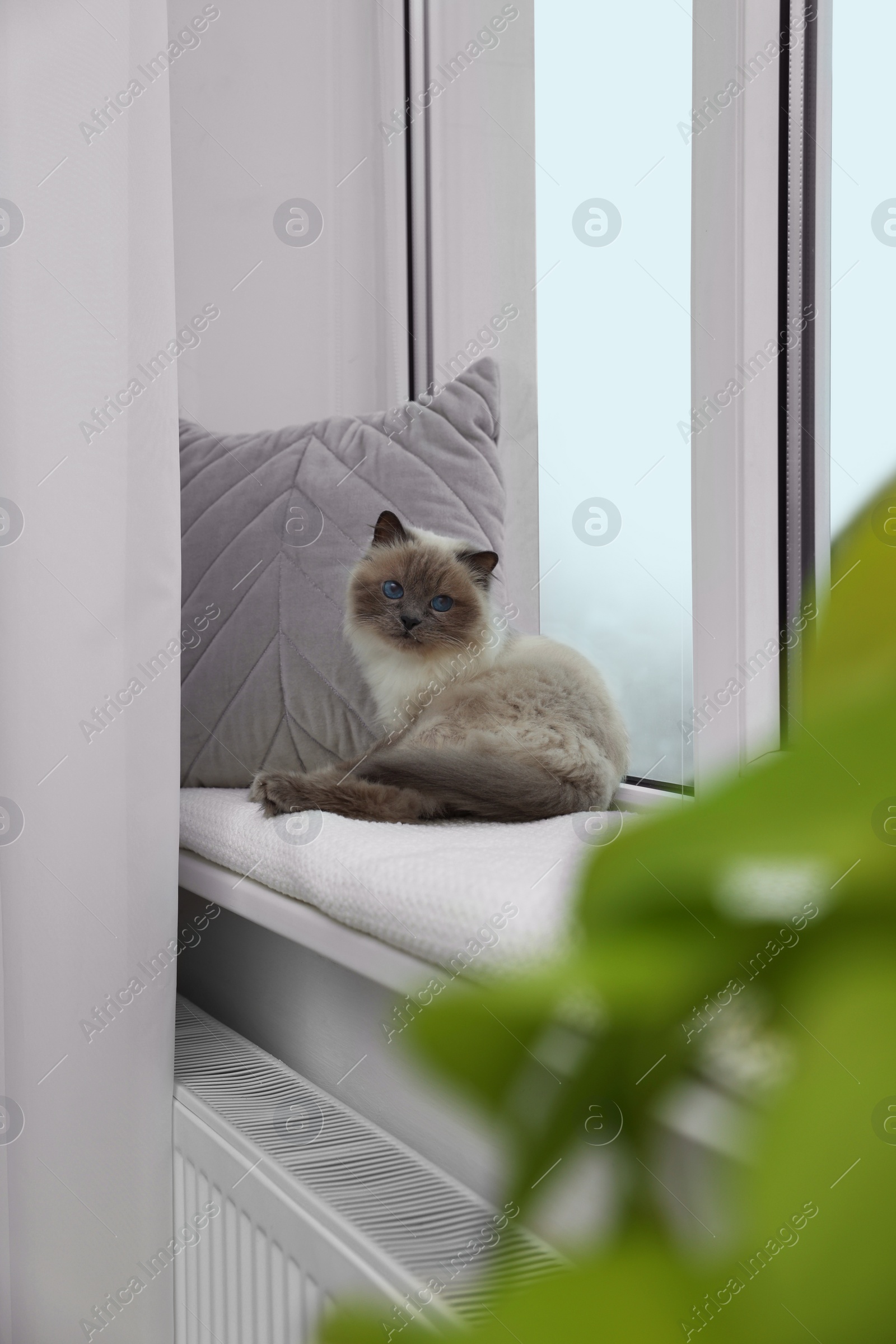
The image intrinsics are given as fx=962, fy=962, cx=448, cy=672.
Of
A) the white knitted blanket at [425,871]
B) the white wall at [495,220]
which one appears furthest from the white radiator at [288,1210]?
the white wall at [495,220]

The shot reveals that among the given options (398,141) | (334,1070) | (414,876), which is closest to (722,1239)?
(414,876)

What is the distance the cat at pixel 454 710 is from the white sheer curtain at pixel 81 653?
7.4 inches

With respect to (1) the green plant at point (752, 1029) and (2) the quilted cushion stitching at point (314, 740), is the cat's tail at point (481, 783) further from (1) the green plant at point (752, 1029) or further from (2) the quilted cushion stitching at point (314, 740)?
(1) the green plant at point (752, 1029)

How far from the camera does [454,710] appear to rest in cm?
96

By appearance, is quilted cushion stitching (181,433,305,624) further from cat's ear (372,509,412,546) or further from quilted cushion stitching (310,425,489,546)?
cat's ear (372,509,412,546)

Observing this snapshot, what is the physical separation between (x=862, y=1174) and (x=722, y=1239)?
2 centimetres

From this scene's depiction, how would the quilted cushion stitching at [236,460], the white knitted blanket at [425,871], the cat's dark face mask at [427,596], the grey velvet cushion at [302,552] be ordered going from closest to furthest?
the white knitted blanket at [425,871] → the cat's dark face mask at [427,596] → the grey velvet cushion at [302,552] → the quilted cushion stitching at [236,460]

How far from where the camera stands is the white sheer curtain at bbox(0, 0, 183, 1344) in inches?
36.4

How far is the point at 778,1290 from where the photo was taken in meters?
0.07

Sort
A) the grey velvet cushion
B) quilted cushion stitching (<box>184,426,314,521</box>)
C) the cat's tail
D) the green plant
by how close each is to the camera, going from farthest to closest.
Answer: quilted cushion stitching (<box>184,426,314,521</box>), the grey velvet cushion, the cat's tail, the green plant

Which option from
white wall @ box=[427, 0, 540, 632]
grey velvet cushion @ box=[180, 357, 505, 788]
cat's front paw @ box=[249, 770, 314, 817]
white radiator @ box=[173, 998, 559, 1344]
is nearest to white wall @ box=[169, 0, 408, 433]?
white wall @ box=[427, 0, 540, 632]

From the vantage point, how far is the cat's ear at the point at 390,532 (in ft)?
3.42

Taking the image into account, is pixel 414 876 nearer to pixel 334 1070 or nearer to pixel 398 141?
pixel 334 1070

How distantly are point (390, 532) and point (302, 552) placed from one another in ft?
0.51
